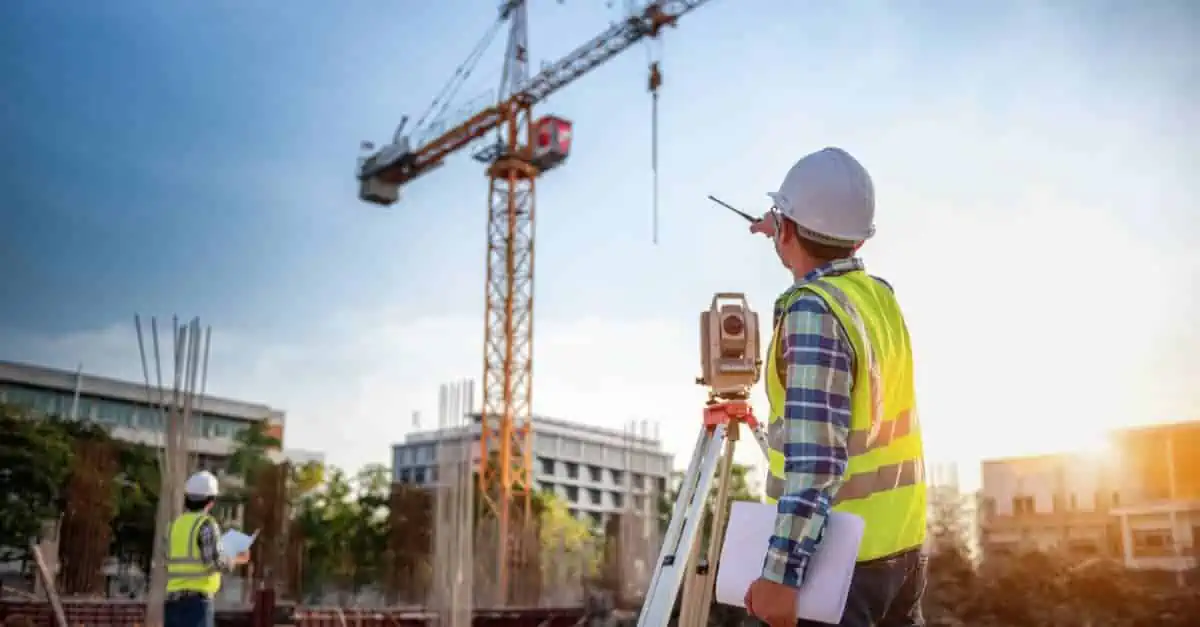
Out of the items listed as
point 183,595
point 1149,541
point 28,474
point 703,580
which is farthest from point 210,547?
point 1149,541

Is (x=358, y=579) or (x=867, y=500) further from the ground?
(x=867, y=500)

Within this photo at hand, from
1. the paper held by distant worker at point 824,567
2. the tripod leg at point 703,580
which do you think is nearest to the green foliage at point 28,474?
the tripod leg at point 703,580

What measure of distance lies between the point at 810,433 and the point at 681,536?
586 mm

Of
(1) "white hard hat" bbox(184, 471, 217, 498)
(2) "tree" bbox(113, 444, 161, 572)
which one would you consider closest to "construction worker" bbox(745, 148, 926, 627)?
(1) "white hard hat" bbox(184, 471, 217, 498)

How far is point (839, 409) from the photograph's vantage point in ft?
4.30

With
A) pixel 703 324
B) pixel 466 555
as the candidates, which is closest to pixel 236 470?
pixel 466 555

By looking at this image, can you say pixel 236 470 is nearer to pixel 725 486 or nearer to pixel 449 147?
pixel 449 147

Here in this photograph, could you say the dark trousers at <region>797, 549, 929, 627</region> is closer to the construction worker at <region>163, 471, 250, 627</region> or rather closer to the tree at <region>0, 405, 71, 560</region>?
the construction worker at <region>163, 471, 250, 627</region>

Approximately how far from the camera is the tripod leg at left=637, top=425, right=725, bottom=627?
67.1 inches

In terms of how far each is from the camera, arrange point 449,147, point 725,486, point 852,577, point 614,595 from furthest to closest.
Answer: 1. point 449,147
2. point 614,595
3. point 725,486
4. point 852,577

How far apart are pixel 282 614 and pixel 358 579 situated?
20499 millimetres

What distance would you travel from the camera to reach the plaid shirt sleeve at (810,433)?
127 centimetres

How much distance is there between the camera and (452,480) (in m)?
12.3

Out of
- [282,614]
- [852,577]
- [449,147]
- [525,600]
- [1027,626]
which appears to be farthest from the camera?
[449,147]
